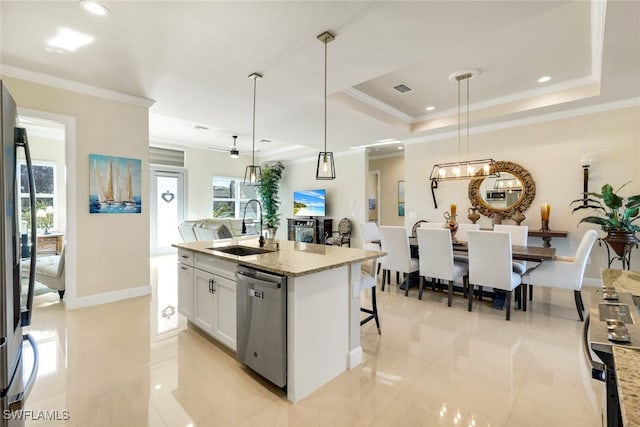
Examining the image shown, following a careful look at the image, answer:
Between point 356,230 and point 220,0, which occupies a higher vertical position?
point 220,0

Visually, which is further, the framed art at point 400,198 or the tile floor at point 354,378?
the framed art at point 400,198

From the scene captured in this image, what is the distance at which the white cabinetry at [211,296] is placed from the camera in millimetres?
2412

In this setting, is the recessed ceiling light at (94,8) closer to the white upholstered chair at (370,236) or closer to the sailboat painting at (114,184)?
the sailboat painting at (114,184)

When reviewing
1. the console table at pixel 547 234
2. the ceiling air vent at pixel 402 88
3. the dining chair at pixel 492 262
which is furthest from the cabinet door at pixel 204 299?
the console table at pixel 547 234

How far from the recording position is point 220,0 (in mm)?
2092

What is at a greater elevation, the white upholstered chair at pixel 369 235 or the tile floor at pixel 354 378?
the white upholstered chair at pixel 369 235

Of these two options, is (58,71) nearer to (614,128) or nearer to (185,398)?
(185,398)

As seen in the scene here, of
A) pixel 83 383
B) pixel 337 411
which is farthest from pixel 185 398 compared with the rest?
pixel 337 411

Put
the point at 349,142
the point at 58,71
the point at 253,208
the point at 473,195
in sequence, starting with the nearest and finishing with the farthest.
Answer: the point at 58,71 → the point at 473,195 → the point at 349,142 → the point at 253,208

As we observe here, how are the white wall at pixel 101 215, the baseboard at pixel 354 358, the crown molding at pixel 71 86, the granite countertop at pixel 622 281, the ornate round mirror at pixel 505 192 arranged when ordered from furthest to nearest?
the ornate round mirror at pixel 505 192, the white wall at pixel 101 215, the crown molding at pixel 71 86, the baseboard at pixel 354 358, the granite countertop at pixel 622 281

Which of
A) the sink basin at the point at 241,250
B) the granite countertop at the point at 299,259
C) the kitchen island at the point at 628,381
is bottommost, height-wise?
the sink basin at the point at 241,250

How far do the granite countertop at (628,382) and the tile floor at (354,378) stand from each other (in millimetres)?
1358

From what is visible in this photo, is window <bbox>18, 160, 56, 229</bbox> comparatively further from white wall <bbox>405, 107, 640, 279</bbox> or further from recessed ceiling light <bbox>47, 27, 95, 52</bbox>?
white wall <bbox>405, 107, 640, 279</bbox>

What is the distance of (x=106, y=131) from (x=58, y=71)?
2.52 ft
